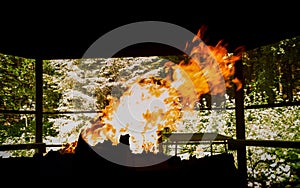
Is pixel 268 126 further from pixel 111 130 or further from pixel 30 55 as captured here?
pixel 30 55

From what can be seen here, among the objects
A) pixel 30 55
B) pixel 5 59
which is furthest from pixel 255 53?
pixel 5 59

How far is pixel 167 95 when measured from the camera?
771cm

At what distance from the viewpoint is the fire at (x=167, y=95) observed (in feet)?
22.6

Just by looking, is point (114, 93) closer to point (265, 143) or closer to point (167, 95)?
point (167, 95)

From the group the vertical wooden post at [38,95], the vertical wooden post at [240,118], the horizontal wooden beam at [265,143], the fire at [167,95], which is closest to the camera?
the horizontal wooden beam at [265,143]

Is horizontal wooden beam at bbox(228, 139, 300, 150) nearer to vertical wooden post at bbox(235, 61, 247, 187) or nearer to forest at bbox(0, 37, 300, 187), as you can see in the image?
vertical wooden post at bbox(235, 61, 247, 187)

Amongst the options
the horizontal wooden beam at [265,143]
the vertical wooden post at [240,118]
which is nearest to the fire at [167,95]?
the vertical wooden post at [240,118]

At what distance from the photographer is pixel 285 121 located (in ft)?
23.5

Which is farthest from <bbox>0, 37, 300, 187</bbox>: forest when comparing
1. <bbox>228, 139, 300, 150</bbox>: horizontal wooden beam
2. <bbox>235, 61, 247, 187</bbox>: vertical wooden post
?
<bbox>228, 139, 300, 150</bbox>: horizontal wooden beam

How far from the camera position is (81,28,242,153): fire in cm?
688

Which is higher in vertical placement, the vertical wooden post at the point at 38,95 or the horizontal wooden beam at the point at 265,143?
the vertical wooden post at the point at 38,95

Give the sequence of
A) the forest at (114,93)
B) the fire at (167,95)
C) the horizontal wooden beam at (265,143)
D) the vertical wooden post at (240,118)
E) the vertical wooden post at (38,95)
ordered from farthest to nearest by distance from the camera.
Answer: the forest at (114,93)
the fire at (167,95)
the vertical wooden post at (38,95)
the vertical wooden post at (240,118)
the horizontal wooden beam at (265,143)

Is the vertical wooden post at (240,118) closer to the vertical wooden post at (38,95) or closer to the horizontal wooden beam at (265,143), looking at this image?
the horizontal wooden beam at (265,143)

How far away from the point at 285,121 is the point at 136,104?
378cm
